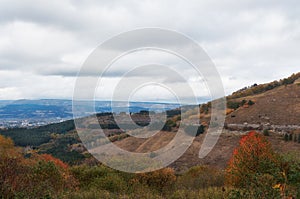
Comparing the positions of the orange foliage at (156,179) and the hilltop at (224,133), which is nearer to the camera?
the orange foliage at (156,179)

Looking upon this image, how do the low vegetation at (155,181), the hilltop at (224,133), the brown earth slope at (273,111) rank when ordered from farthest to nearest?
the brown earth slope at (273,111), the hilltop at (224,133), the low vegetation at (155,181)

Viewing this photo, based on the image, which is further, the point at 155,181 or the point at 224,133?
the point at 224,133

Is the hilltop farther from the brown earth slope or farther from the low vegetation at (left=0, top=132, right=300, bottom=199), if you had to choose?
the low vegetation at (left=0, top=132, right=300, bottom=199)

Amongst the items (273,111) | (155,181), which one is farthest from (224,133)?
(155,181)

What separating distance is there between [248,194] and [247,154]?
73.7ft

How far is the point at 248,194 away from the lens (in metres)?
13.7

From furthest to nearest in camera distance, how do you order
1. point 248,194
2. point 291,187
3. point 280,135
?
point 280,135 → point 291,187 → point 248,194

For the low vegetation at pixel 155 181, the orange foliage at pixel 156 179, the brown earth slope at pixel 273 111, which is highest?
the brown earth slope at pixel 273 111

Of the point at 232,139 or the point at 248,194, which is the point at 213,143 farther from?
the point at 248,194

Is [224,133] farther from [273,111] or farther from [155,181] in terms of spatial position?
[155,181]

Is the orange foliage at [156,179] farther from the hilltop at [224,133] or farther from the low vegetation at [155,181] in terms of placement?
the hilltop at [224,133]

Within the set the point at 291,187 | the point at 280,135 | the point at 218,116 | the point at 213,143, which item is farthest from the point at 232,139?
the point at 291,187

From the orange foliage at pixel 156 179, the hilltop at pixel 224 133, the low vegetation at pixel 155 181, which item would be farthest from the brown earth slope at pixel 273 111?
the orange foliage at pixel 156 179

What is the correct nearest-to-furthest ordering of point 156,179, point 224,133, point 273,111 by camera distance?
1. point 156,179
2. point 224,133
3. point 273,111
